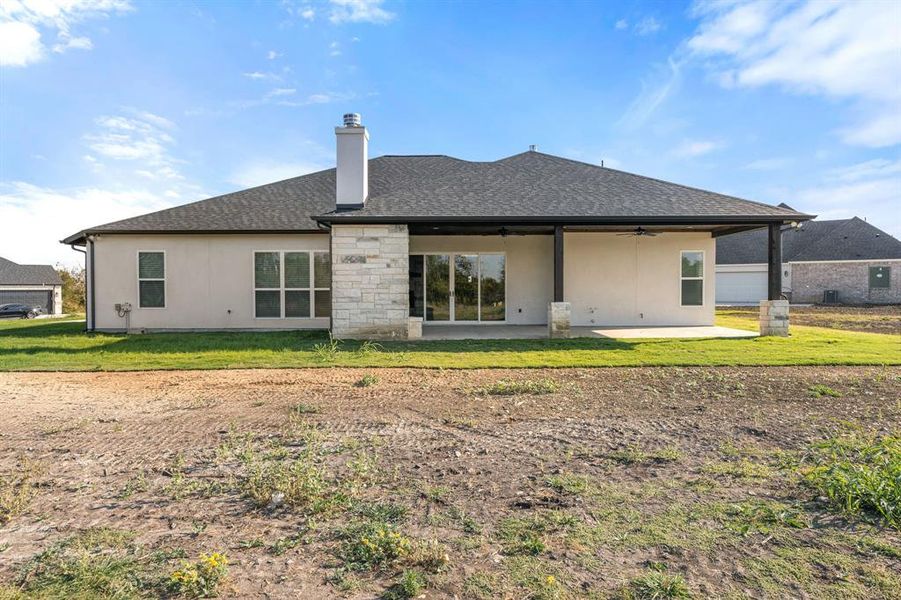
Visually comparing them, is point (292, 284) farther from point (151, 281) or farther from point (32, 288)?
point (32, 288)

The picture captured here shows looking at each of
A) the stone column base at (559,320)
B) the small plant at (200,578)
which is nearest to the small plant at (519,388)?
the small plant at (200,578)

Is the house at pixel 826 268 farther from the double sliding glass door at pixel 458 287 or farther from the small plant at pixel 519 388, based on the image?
the small plant at pixel 519 388

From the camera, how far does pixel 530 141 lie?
1994 centimetres

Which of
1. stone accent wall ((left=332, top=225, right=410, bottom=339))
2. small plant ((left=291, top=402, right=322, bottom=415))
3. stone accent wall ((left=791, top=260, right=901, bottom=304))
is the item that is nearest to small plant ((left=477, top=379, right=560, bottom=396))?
small plant ((left=291, top=402, right=322, bottom=415))

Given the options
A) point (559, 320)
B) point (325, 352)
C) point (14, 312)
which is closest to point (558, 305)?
point (559, 320)

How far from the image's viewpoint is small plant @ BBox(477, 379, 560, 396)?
7.02 metres

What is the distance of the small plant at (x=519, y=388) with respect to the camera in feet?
23.0

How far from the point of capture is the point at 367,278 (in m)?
12.6

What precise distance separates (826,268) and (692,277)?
22.8 metres

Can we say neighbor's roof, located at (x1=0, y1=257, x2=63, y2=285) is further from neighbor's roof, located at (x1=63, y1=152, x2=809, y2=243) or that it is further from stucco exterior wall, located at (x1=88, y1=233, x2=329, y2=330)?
stucco exterior wall, located at (x1=88, y1=233, x2=329, y2=330)

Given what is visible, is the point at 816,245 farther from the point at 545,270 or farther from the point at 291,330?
the point at 291,330

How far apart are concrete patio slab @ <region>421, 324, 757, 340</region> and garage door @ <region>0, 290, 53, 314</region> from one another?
37688mm

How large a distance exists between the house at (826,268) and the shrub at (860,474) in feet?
101

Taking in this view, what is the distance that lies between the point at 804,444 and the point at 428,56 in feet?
46.8
